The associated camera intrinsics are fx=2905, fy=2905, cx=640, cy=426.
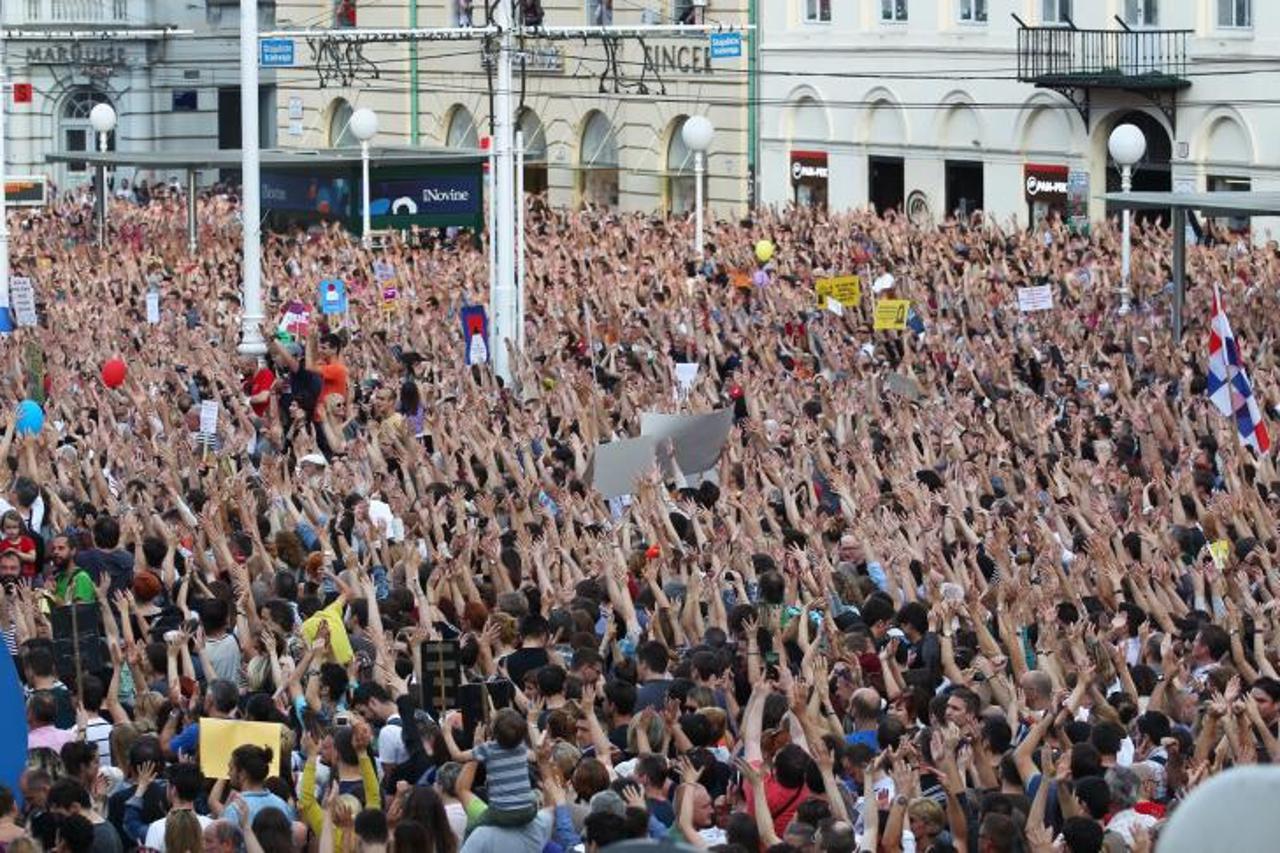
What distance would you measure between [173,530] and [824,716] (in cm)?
542

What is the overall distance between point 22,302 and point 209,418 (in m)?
9.19

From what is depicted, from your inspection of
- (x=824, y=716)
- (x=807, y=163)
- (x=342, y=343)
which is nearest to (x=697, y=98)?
(x=807, y=163)

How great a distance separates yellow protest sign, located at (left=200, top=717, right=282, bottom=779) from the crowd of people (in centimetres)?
2

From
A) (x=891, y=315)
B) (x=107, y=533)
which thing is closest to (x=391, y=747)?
(x=107, y=533)

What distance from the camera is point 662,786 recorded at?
9305 mm

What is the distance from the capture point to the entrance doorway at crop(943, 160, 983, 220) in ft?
157

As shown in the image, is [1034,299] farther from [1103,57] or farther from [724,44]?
[1103,57]

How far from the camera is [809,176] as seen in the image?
51406mm

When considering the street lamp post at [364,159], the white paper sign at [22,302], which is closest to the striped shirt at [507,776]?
the white paper sign at [22,302]

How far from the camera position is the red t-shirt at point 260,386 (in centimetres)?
2116

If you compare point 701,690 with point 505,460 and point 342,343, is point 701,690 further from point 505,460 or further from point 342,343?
point 342,343

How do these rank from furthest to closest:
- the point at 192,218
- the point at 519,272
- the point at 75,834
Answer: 1. the point at 192,218
2. the point at 519,272
3. the point at 75,834

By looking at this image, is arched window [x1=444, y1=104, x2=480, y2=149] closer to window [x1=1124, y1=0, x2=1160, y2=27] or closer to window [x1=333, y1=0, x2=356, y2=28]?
window [x1=333, y1=0, x2=356, y2=28]

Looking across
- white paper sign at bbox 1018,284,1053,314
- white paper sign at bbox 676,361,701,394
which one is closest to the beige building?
white paper sign at bbox 1018,284,1053,314
